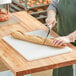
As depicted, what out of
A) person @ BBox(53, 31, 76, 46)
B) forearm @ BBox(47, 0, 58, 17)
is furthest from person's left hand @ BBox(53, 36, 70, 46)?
forearm @ BBox(47, 0, 58, 17)

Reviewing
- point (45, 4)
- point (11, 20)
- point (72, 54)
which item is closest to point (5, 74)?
point (11, 20)

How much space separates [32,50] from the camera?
2416 millimetres

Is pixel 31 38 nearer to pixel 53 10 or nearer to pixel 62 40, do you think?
pixel 62 40

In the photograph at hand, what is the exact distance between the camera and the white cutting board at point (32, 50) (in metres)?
2.36

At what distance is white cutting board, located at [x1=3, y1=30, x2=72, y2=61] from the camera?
92.7 inches

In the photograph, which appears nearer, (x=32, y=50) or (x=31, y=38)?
(x=32, y=50)

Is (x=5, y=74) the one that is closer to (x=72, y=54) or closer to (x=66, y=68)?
(x=66, y=68)

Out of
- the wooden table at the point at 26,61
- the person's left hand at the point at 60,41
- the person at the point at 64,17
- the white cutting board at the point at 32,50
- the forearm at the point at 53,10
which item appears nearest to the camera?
the wooden table at the point at 26,61

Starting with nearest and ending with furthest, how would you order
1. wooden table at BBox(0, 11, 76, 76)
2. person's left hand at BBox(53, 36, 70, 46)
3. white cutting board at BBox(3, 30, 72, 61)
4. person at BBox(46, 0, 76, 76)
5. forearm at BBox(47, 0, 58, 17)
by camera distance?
wooden table at BBox(0, 11, 76, 76), white cutting board at BBox(3, 30, 72, 61), person's left hand at BBox(53, 36, 70, 46), person at BBox(46, 0, 76, 76), forearm at BBox(47, 0, 58, 17)

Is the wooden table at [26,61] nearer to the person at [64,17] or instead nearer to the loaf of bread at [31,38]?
the loaf of bread at [31,38]

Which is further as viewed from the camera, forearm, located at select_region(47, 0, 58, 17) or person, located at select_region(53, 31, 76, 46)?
forearm, located at select_region(47, 0, 58, 17)

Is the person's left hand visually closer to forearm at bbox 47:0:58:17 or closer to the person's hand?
the person's hand

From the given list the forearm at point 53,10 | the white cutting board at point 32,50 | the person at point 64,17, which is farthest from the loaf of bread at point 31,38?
the forearm at point 53,10

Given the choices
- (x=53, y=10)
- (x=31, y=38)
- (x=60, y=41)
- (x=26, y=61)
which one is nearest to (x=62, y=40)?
(x=60, y=41)
